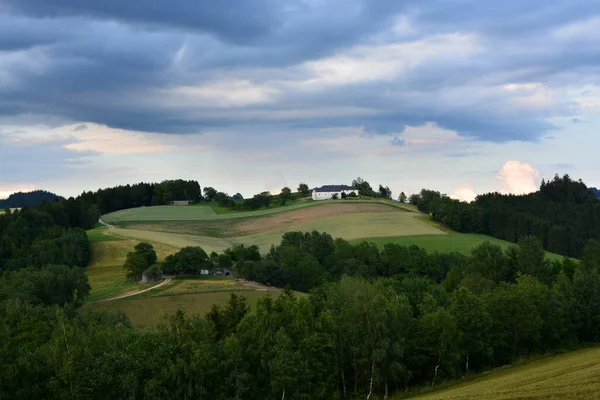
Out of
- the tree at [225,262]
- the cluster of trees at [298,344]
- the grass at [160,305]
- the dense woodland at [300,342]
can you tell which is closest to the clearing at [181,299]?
the grass at [160,305]

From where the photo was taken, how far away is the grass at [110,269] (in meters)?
86.3

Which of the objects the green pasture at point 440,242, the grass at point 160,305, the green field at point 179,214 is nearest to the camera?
the grass at point 160,305

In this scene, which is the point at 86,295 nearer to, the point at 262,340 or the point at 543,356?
the point at 262,340

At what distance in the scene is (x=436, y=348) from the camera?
4619 centimetres

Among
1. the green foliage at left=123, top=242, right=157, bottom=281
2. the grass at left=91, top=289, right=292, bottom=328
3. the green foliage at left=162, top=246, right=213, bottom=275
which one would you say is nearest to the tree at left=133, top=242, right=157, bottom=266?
the green foliage at left=123, top=242, right=157, bottom=281

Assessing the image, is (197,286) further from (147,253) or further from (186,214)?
(186,214)

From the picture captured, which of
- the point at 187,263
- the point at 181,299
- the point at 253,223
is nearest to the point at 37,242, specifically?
the point at 187,263

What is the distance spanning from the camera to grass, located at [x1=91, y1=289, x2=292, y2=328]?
7338cm

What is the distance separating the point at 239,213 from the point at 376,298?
12888cm

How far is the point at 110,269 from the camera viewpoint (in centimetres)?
10400

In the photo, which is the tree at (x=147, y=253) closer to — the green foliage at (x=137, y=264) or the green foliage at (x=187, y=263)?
the green foliage at (x=137, y=264)

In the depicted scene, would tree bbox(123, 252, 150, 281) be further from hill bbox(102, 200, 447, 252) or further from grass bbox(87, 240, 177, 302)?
hill bbox(102, 200, 447, 252)

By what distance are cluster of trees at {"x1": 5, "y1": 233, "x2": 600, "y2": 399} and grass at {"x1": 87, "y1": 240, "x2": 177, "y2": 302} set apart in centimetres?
2299

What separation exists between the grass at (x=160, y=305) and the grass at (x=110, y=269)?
6.00 m
